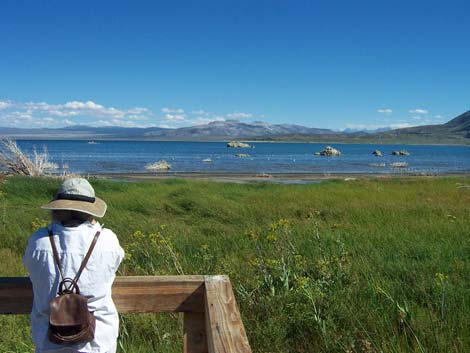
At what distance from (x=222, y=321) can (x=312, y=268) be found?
394 centimetres

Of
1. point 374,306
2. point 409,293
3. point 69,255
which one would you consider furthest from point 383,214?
point 69,255

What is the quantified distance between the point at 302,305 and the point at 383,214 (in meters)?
8.04

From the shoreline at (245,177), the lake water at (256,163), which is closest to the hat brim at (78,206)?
the shoreline at (245,177)

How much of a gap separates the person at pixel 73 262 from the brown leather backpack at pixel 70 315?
1.3 inches

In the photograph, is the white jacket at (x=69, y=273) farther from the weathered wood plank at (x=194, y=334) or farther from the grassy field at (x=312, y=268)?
the grassy field at (x=312, y=268)

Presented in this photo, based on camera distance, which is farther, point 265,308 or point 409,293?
point 409,293

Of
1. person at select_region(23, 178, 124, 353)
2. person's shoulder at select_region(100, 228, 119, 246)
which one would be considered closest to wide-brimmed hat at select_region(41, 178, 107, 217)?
person at select_region(23, 178, 124, 353)

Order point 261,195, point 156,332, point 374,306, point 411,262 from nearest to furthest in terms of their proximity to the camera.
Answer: point 156,332 → point 374,306 → point 411,262 → point 261,195

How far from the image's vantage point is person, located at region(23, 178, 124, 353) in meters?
2.51

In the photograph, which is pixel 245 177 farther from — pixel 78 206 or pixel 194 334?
pixel 78 206

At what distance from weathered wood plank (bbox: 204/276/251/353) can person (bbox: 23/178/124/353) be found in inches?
21.4

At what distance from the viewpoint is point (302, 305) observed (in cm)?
468

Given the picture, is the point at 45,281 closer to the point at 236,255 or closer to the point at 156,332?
the point at 156,332

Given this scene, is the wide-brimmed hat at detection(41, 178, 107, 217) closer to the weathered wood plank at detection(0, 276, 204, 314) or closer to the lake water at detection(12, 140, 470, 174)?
the weathered wood plank at detection(0, 276, 204, 314)
